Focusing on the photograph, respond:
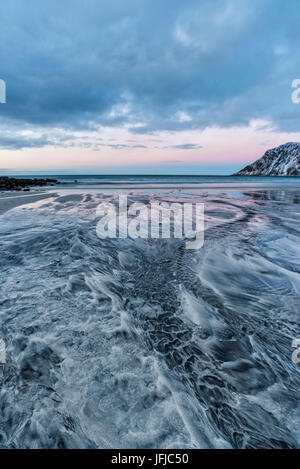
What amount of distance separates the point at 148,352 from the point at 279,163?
153 m

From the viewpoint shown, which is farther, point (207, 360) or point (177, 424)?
point (207, 360)

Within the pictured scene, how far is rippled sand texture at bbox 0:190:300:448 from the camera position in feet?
5.76

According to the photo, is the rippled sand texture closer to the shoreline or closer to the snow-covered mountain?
the shoreline

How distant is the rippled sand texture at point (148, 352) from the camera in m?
1.75

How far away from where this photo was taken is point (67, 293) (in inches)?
144

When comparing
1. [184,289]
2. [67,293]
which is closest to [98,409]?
[67,293]

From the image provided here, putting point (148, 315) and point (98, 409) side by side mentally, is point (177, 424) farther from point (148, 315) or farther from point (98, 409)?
point (148, 315)

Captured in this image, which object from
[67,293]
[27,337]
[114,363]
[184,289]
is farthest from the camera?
[184,289]

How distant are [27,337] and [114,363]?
1.25 m

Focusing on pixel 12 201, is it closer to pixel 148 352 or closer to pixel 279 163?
pixel 148 352

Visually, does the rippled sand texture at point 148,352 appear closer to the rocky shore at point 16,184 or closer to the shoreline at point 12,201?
the shoreline at point 12,201

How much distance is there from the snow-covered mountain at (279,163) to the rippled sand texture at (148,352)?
13185cm

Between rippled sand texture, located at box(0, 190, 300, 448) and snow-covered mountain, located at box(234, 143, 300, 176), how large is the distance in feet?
433

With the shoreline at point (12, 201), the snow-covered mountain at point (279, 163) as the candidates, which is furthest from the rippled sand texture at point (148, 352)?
the snow-covered mountain at point (279, 163)
